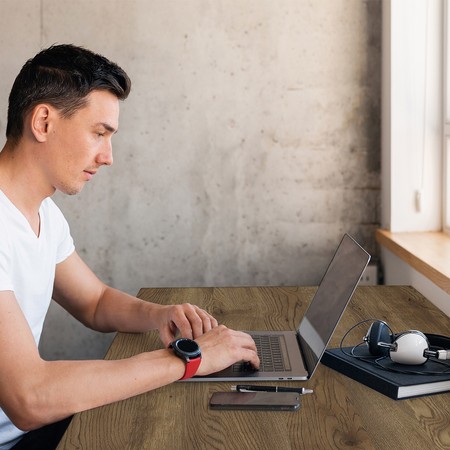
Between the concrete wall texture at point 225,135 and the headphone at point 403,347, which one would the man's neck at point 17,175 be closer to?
the headphone at point 403,347

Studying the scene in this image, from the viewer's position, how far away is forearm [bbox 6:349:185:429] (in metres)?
1.31

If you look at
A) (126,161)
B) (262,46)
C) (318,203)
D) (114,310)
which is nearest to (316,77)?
(262,46)

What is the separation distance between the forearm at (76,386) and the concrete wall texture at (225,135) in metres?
1.66

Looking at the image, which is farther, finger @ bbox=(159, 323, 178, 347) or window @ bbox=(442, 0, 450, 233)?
window @ bbox=(442, 0, 450, 233)

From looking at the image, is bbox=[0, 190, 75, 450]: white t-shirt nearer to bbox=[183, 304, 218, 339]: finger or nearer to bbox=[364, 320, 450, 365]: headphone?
bbox=[183, 304, 218, 339]: finger

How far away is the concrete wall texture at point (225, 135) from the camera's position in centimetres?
293

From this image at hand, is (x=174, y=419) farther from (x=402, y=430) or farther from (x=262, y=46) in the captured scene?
(x=262, y=46)

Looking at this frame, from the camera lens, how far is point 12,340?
1.34 metres

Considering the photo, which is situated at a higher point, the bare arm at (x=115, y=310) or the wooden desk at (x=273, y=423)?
the bare arm at (x=115, y=310)

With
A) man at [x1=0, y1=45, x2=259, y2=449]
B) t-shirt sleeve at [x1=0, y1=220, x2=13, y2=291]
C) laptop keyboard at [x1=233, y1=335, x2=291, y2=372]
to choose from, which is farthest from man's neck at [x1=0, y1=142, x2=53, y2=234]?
laptop keyboard at [x1=233, y1=335, x2=291, y2=372]

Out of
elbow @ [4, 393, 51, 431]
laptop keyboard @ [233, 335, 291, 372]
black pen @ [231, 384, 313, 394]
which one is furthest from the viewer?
laptop keyboard @ [233, 335, 291, 372]

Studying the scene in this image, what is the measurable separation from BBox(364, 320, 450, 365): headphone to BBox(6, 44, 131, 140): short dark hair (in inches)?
30.7

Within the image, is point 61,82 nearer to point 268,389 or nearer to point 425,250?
point 268,389

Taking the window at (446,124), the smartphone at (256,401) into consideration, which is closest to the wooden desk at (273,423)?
the smartphone at (256,401)
